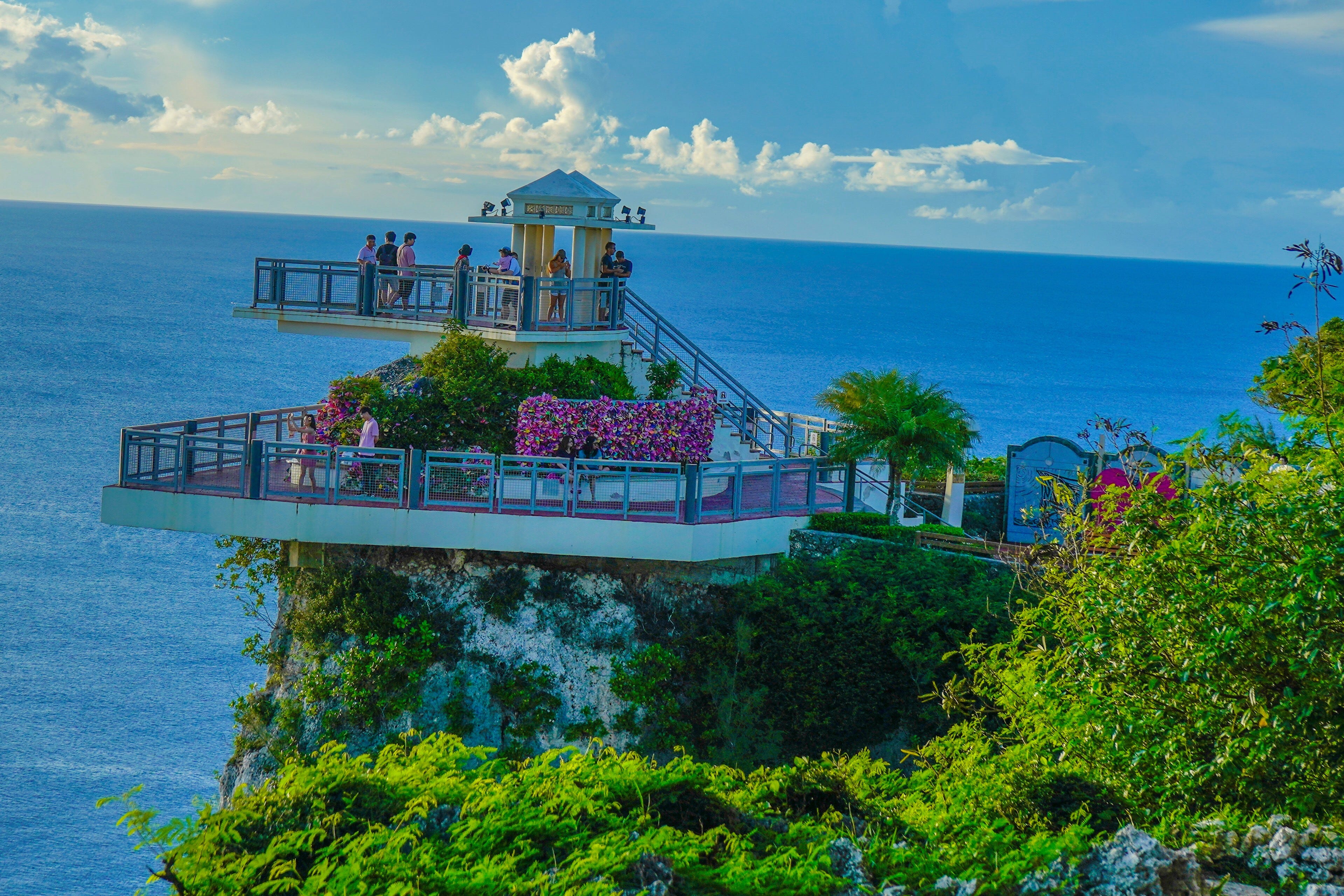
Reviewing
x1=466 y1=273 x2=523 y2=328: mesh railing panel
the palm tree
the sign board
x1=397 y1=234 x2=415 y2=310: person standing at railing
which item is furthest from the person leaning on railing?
the sign board

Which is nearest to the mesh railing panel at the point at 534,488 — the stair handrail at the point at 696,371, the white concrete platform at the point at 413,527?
the white concrete platform at the point at 413,527

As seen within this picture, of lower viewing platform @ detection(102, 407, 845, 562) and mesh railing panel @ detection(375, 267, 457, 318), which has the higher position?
mesh railing panel @ detection(375, 267, 457, 318)

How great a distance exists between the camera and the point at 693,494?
802 inches

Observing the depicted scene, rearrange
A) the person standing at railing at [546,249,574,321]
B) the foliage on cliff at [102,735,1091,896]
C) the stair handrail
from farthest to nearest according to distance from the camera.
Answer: the stair handrail
the person standing at railing at [546,249,574,321]
the foliage on cliff at [102,735,1091,896]

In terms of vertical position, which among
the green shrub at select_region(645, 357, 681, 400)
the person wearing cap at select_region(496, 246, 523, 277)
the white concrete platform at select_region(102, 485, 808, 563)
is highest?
the person wearing cap at select_region(496, 246, 523, 277)

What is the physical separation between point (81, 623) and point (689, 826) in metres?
61.2

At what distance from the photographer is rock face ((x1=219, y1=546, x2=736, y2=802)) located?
2019 centimetres

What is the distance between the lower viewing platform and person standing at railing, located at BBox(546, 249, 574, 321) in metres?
5.77

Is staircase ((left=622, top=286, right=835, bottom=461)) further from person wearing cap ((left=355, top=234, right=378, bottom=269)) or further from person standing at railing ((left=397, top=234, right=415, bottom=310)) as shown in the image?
person wearing cap ((left=355, top=234, right=378, bottom=269))

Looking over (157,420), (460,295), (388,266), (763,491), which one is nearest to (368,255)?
(388,266)

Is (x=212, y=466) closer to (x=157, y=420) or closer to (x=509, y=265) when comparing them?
(x=509, y=265)

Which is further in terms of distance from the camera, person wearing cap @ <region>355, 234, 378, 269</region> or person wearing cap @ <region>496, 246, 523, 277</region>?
Answer: person wearing cap @ <region>496, 246, 523, 277</region>

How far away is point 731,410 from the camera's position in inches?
1082

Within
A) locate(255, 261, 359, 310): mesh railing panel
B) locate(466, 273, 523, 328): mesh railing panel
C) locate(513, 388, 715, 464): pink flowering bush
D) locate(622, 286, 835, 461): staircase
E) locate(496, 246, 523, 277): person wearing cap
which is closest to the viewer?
locate(513, 388, 715, 464): pink flowering bush
